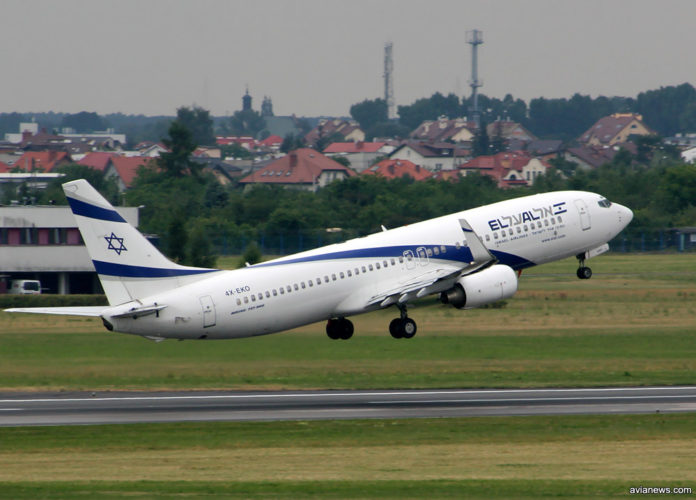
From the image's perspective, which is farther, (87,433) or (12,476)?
(87,433)

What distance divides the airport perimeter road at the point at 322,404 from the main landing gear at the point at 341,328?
648 centimetres

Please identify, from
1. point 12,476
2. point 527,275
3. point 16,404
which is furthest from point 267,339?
point 527,275

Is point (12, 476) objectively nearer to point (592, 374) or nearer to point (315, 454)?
point (315, 454)

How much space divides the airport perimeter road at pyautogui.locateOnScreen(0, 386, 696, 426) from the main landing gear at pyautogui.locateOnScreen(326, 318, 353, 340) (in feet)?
21.3

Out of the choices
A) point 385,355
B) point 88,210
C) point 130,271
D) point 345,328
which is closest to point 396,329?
point 345,328

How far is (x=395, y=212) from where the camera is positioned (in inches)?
4892

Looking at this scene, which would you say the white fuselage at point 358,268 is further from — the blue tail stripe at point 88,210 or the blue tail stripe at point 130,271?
the blue tail stripe at point 88,210

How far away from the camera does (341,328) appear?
61562 millimetres

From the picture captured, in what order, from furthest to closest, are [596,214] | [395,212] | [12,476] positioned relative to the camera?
[395,212], [596,214], [12,476]

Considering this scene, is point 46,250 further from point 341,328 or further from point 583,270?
point 583,270

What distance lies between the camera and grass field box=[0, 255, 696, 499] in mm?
36312

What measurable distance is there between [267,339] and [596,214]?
19.7 meters

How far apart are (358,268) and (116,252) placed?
1240 cm

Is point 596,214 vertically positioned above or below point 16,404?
above
